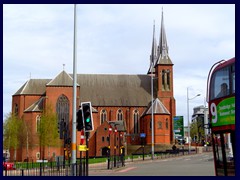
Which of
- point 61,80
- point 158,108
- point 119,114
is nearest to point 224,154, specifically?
point 61,80

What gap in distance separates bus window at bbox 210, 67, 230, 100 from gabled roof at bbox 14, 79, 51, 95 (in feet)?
257

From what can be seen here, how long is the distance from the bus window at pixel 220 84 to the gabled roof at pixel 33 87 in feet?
257

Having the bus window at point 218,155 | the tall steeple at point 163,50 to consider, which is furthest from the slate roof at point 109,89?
the bus window at point 218,155

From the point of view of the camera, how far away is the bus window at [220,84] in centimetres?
1590

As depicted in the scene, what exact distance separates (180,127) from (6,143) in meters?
30.4

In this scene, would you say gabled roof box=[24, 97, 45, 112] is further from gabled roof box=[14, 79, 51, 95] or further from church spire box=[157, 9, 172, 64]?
church spire box=[157, 9, 172, 64]

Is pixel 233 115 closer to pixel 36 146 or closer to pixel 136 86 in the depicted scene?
pixel 36 146

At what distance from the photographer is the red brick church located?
8538cm

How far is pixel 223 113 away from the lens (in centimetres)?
1549

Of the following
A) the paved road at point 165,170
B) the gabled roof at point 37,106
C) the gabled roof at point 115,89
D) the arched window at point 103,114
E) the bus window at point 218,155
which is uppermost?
the gabled roof at point 115,89

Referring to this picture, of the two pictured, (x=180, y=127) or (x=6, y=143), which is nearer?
(x=180, y=127)

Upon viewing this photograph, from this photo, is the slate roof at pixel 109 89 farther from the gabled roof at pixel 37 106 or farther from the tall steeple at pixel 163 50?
the tall steeple at pixel 163 50

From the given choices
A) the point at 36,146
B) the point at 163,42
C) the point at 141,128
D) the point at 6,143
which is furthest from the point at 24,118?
the point at 163,42

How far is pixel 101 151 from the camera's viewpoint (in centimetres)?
8569
